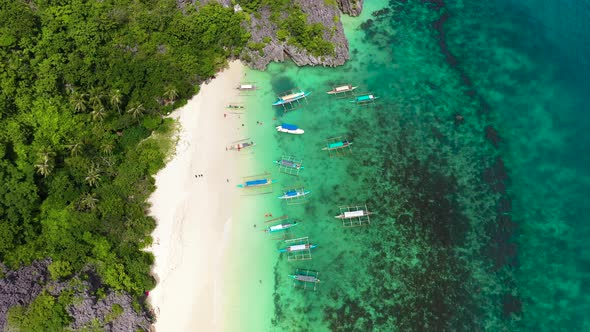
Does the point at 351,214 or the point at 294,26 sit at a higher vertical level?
the point at 294,26

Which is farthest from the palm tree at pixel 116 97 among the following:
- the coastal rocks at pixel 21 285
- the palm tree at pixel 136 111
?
the coastal rocks at pixel 21 285

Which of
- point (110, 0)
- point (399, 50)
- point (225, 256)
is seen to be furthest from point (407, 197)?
point (110, 0)

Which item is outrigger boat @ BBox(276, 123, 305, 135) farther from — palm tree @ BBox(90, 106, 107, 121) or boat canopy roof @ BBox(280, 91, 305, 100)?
palm tree @ BBox(90, 106, 107, 121)

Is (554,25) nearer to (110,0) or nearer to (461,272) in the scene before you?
(461,272)

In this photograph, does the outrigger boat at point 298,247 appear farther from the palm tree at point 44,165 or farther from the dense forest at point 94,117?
the palm tree at point 44,165

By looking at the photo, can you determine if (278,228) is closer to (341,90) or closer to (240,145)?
(240,145)

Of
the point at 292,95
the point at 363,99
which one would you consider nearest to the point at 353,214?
the point at 363,99

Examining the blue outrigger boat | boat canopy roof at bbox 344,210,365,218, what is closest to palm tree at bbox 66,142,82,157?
the blue outrigger boat
